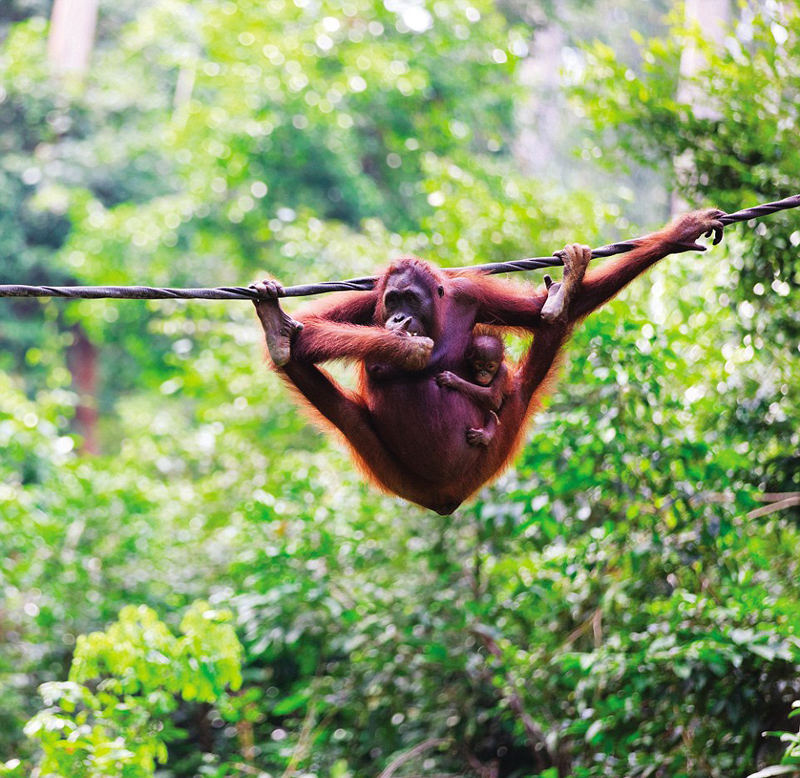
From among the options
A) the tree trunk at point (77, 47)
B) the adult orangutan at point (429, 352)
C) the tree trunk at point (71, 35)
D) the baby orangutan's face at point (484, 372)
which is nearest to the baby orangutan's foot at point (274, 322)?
the adult orangutan at point (429, 352)

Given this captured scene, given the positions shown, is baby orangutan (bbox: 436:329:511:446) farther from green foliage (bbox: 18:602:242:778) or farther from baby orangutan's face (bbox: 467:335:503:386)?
green foliage (bbox: 18:602:242:778)

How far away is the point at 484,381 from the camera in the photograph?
345 centimetres

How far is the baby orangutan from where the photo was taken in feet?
11.0

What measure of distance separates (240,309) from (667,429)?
4.82 m

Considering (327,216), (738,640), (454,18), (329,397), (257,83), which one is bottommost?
(738,640)

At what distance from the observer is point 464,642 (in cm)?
540

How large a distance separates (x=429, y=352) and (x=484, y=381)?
33cm

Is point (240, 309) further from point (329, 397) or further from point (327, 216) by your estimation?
point (329, 397)

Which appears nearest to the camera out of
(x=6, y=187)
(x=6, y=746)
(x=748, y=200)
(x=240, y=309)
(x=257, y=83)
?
(x=748, y=200)

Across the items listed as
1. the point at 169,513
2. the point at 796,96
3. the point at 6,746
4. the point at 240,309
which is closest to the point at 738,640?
the point at 796,96

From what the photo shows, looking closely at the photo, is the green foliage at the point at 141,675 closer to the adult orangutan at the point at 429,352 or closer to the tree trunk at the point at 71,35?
the adult orangutan at the point at 429,352

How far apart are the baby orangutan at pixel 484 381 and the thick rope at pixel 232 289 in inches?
13.6

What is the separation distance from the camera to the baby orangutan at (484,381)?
11.0ft

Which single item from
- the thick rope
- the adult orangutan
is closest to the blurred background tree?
the adult orangutan
